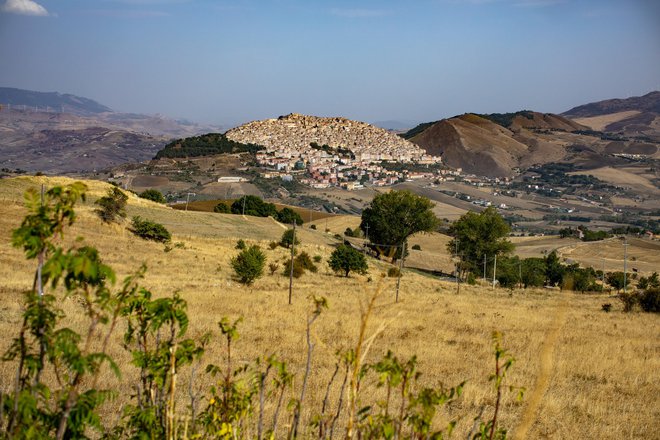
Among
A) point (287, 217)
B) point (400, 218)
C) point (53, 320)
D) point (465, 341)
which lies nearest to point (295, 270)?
point (465, 341)

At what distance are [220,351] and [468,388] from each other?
17.1 feet

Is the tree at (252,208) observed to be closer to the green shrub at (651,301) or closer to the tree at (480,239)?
the tree at (480,239)

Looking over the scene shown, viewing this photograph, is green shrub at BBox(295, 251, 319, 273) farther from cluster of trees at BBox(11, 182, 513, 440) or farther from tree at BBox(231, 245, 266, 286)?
cluster of trees at BBox(11, 182, 513, 440)

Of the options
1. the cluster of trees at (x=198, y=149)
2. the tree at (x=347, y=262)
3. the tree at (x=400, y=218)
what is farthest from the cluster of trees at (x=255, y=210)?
the cluster of trees at (x=198, y=149)

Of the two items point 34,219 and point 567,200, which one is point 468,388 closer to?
point 34,219

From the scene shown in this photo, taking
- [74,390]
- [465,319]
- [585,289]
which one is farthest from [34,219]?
[585,289]

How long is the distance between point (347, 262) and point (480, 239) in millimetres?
18734

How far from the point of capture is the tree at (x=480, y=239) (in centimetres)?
5281

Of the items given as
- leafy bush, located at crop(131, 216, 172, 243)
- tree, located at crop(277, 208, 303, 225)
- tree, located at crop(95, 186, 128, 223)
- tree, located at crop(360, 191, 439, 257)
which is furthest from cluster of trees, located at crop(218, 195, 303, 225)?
leafy bush, located at crop(131, 216, 172, 243)

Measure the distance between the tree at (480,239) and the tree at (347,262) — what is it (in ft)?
50.8

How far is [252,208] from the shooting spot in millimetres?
71500

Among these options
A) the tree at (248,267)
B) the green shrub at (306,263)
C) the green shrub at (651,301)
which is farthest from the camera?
the green shrub at (306,263)

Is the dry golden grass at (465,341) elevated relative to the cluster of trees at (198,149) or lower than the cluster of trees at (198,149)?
lower

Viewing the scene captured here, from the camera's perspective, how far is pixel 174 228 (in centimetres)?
4978
